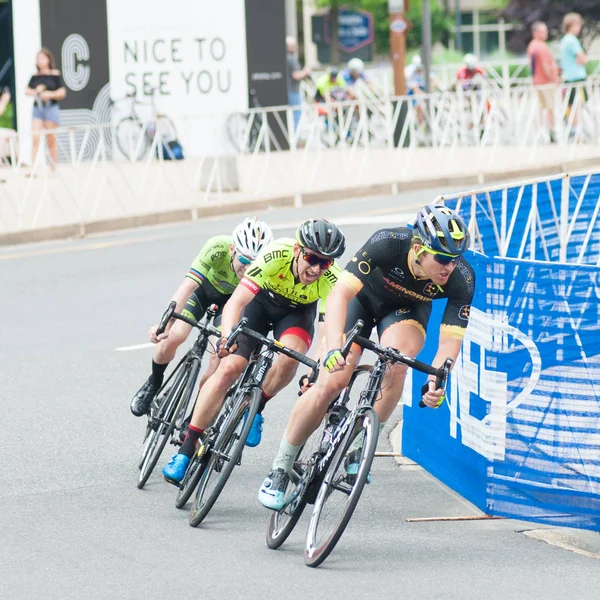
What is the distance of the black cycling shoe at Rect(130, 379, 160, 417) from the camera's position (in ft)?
29.0

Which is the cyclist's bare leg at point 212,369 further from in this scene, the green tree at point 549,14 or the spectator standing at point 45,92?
the green tree at point 549,14

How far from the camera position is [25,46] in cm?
2744

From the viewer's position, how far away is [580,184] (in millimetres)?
13766

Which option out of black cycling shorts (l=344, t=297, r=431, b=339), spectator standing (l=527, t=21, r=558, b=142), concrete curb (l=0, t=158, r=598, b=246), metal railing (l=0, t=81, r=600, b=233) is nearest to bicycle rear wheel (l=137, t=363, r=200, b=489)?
black cycling shorts (l=344, t=297, r=431, b=339)

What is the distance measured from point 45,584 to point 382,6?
60.6m

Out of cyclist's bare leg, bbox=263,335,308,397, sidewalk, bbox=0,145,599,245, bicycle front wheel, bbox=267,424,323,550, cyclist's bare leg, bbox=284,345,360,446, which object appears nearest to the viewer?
bicycle front wheel, bbox=267,424,323,550

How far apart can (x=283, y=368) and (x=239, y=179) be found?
49.2ft

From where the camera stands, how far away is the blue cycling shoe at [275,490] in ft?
22.9

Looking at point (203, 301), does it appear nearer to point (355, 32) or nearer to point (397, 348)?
point (397, 348)

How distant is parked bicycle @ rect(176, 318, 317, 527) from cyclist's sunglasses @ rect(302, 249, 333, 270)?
44cm

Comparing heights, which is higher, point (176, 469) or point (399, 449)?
point (176, 469)

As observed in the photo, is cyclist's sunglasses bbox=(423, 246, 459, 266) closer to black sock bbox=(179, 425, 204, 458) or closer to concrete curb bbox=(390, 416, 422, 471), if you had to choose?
black sock bbox=(179, 425, 204, 458)

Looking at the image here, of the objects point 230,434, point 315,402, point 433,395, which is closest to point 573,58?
point 230,434

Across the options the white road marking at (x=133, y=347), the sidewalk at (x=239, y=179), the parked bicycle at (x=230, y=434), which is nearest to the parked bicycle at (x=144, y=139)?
the sidewalk at (x=239, y=179)
